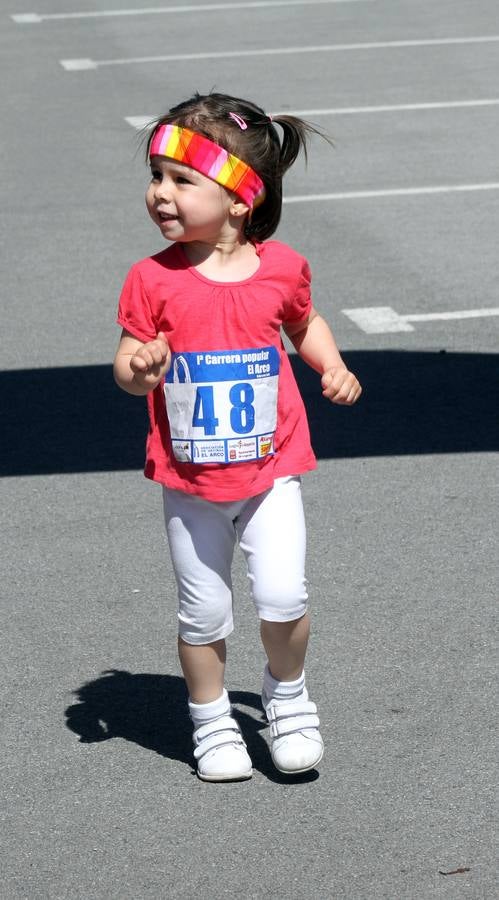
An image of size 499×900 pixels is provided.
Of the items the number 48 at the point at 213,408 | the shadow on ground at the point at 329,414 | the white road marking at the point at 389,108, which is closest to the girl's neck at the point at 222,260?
the number 48 at the point at 213,408

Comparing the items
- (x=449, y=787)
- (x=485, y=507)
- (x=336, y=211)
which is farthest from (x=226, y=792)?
(x=336, y=211)

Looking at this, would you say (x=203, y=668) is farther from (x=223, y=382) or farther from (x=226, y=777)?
(x=223, y=382)

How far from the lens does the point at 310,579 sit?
15.5 ft

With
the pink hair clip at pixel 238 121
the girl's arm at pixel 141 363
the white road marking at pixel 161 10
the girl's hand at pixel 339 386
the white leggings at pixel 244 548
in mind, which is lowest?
the white road marking at pixel 161 10

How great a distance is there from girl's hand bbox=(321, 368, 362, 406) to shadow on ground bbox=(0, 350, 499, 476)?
240cm

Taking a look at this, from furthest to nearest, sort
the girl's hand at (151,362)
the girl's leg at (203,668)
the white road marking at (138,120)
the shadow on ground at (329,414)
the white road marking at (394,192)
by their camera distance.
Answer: the white road marking at (138,120), the white road marking at (394,192), the shadow on ground at (329,414), the girl's leg at (203,668), the girl's hand at (151,362)

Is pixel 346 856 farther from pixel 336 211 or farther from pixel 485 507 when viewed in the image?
pixel 336 211

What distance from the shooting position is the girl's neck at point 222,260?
11.1ft

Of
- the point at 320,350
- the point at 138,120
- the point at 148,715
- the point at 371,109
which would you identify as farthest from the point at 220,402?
the point at 371,109

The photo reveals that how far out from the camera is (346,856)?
10.7 feet

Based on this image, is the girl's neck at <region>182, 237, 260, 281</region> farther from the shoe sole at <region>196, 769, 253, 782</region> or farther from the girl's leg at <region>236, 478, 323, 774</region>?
the shoe sole at <region>196, 769, 253, 782</region>

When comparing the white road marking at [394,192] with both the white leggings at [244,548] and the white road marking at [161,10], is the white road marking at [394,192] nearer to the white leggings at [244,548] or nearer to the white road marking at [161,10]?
the white leggings at [244,548]

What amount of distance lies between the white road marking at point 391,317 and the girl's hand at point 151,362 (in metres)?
4.12

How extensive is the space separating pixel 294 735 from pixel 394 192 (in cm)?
687
